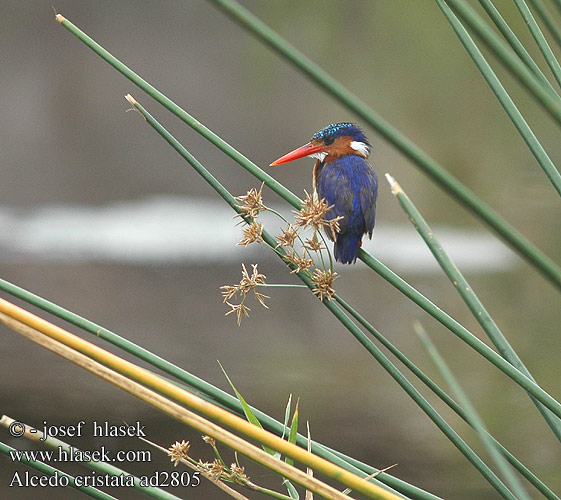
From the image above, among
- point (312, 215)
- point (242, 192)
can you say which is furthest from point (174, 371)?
point (242, 192)

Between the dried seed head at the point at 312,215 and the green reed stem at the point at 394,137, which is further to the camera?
the dried seed head at the point at 312,215

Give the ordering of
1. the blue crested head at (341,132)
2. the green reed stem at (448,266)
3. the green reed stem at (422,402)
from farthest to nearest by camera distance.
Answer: the blue crested head at (341,132), the green reed stem at (422,402), the green reed stem at (448,266)

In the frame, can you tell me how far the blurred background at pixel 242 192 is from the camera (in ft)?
10.9

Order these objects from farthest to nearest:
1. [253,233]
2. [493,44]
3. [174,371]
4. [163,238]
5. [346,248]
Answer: [163,238] < [346,248] < [253,233] < [174,371] < [493,44]

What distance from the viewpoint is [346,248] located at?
1117mm

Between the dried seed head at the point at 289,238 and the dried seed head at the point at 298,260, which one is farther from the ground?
the dried seed head at the point at 289,238

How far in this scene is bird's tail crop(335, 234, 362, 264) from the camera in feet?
3.65

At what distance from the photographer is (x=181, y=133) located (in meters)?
4.62

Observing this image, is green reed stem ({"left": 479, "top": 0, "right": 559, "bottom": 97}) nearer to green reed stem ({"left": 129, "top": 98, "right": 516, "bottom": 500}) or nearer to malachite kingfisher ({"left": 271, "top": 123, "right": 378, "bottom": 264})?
green reed stem ({"left": 129, "top": 98, "right": 516, "bottom": 500})

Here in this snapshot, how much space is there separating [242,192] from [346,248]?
10.9 ft

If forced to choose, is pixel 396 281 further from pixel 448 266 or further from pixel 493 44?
pixel 493 44

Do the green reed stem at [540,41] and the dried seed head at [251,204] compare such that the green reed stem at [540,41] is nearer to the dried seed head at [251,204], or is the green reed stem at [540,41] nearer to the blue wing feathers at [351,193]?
the dried seed head at [251,204]

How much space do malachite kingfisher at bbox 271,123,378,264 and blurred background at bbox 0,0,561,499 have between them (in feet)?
6.43

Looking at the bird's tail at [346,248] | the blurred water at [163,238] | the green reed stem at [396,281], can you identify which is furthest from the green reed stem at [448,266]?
the blurred water at [163,238]
